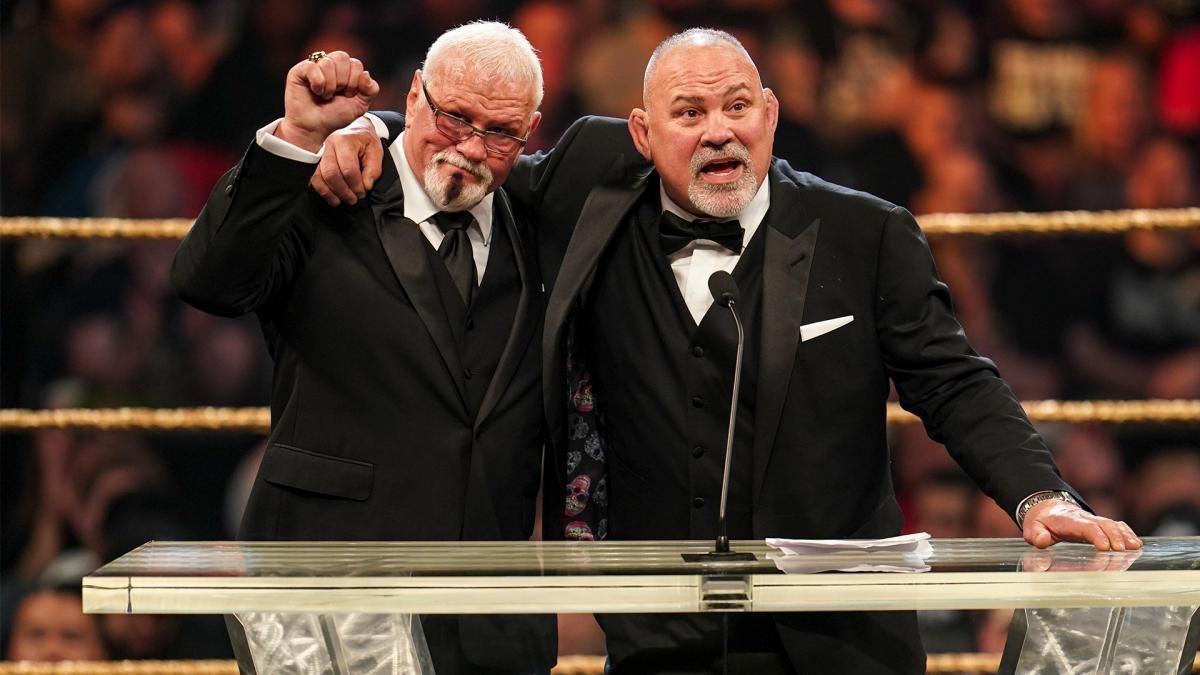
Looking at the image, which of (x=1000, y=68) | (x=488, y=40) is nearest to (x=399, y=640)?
(x=488, y=40)

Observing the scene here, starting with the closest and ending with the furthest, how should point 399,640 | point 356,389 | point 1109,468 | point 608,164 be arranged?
1. point 399,640
2. point 356,389
3. point 608,164
4. point 1109,468

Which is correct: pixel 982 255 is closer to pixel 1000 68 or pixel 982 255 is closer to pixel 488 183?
pixel 1000 68

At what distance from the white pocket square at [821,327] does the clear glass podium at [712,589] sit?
1.46 ft

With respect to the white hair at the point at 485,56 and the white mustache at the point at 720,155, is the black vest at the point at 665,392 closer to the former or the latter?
the white mustache at the point at 720,155

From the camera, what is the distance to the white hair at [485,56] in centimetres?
179

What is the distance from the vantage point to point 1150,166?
3.21 m

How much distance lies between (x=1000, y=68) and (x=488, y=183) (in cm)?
183

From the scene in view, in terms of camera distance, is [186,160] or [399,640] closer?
[399,640]

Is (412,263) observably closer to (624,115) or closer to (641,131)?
(641,131)

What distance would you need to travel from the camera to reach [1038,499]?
61.2 inches

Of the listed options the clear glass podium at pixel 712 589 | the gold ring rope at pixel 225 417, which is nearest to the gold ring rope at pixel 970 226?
the gold ring rope at pixel 225 417

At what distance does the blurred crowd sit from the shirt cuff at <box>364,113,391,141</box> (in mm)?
1250

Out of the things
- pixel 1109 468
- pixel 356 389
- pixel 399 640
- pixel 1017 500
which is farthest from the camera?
pixel 1109 468

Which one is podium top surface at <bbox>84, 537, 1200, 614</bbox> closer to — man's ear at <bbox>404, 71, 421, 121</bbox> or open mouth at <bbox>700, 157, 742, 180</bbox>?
open mouth at <bbox>700, 157, 742, 180</bbox>
